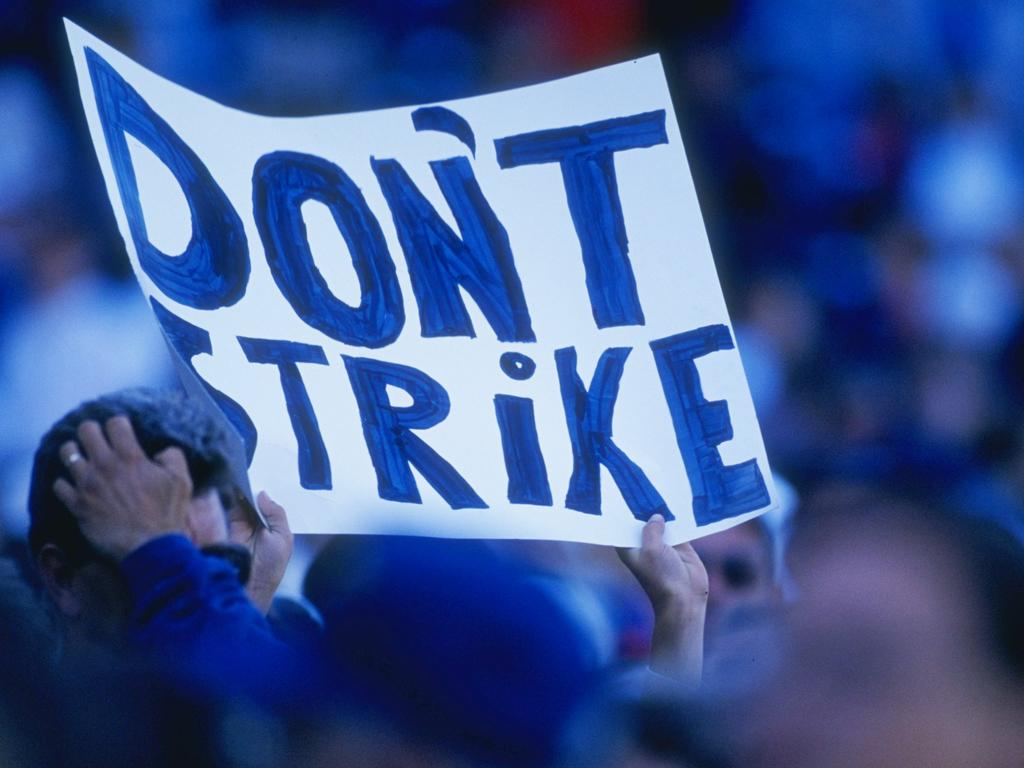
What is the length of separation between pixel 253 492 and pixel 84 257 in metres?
0.39

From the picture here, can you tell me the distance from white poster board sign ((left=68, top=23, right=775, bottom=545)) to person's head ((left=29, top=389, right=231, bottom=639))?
65mm

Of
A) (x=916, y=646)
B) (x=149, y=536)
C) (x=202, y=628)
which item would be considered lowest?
(x=916, y=646)

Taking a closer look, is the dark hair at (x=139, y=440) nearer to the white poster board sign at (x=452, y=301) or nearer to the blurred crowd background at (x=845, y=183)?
the white poster board sign at (x=452, y=301)

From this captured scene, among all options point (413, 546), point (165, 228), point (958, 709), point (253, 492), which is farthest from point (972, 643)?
point (165, 228)

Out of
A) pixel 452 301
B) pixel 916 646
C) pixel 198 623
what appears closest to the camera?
pixel 916 646

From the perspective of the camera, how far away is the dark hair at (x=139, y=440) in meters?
1.83

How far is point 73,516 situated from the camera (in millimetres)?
1812

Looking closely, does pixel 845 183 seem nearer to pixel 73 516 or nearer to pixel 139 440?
pixel 139 440

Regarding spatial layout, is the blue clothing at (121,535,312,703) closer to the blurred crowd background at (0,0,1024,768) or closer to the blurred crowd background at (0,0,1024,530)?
the blurred crowd background at (0,0,1024,768)

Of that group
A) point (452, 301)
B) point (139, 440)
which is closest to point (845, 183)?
point (452, 301)

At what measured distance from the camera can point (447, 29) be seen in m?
1.86

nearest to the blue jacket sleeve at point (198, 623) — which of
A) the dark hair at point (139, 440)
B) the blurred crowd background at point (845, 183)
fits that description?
the dark hair at point (139, 440)

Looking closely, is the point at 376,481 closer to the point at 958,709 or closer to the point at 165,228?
the point at 165,228

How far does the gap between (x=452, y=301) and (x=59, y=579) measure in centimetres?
62
